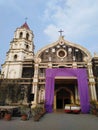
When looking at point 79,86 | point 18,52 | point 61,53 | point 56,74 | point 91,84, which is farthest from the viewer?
point 18,52

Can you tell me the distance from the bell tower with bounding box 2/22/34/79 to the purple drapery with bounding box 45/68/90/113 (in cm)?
661

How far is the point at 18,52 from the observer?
26.9 m

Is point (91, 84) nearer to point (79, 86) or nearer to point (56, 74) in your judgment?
point (79, 86)

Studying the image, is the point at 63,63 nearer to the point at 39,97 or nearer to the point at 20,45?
the point at 39,97

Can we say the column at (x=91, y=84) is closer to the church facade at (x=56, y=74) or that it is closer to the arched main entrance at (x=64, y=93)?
the church facade at (x=56, y=74)

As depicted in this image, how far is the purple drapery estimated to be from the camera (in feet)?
59.8

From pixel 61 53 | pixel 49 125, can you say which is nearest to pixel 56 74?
pixel 61 53

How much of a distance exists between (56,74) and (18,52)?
10.7m

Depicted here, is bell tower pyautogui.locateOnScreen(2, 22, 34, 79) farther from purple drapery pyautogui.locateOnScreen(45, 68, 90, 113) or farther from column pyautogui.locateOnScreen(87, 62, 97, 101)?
column pyautogui.locateOnScreen(87, 62, 97, 101)

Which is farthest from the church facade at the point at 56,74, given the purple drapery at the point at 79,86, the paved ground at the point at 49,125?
the paved ground at the point at 49,125

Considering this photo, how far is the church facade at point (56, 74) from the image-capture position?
784 inches

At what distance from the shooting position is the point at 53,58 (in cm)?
2367

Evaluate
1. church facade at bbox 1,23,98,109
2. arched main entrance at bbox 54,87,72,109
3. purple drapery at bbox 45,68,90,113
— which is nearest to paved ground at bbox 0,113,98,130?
purple drapery at bbox 45,68,90,113

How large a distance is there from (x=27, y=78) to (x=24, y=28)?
12.8 m
